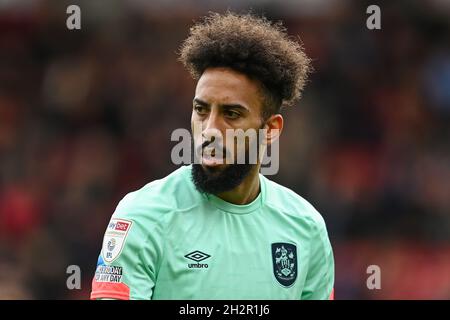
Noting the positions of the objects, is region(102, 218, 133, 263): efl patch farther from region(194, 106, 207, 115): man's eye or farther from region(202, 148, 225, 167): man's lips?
region(194, 106, 207, 115): man's eye

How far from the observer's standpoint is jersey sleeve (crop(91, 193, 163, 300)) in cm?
441

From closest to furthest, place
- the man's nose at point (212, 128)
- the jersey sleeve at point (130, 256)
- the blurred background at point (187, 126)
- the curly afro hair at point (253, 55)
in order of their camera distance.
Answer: the jersey sleeve at point (130, 256), the man's nose at point (212, 128), the curly afro hair at point (253, 55), the blurred background at point (187, 126)

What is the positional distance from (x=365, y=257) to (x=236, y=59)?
21.5 ft

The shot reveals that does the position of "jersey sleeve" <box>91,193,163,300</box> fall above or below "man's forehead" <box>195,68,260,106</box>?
below

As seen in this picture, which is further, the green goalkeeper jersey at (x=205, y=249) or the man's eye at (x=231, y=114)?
the man's eye at (x=231, y=114)

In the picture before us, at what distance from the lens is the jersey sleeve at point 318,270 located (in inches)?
196

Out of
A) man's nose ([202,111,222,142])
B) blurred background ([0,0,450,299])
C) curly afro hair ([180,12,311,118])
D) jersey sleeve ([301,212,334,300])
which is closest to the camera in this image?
man's nose ([202,111,222,142])

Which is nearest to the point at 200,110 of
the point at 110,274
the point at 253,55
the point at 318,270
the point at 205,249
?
the point at 253,55

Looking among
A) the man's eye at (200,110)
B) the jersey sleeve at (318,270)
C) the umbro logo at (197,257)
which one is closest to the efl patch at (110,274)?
the umbro logo at (197,257)

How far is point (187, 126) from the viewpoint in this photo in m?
11.7

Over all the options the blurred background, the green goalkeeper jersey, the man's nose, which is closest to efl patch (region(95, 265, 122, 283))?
the green goalkeeper jersey

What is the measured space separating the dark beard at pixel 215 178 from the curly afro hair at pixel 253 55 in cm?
36

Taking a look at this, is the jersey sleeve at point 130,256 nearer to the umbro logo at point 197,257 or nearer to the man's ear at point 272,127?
the umbro logo at point 197,257

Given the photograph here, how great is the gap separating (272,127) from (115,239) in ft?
3.52
